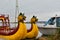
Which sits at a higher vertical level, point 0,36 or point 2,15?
point 2,15

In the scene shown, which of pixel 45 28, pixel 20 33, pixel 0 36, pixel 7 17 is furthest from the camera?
pixel 7 17

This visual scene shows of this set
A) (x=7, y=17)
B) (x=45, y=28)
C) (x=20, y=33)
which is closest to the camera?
(x=20, y=33)

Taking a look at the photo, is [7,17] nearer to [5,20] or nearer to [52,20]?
[5,20]

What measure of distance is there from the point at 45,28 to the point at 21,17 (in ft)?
12.3

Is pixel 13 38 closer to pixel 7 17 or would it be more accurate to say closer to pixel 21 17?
pixel 21 17

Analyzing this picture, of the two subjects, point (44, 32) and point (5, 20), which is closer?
point (44, 32)

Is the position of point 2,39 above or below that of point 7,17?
below

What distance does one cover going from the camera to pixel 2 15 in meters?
16.2

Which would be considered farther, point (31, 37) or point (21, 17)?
point (31, 37)

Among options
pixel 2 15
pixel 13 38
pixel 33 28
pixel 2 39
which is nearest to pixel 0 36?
pixel 2 39

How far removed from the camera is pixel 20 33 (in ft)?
38.9

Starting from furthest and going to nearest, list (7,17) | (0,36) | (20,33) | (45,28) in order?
1. (7,17)
2. (45,28)
3. (0,36)
4. (20,33)

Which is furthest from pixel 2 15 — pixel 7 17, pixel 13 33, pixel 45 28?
pixel 13 33

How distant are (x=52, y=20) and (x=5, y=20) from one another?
3.43 meters
